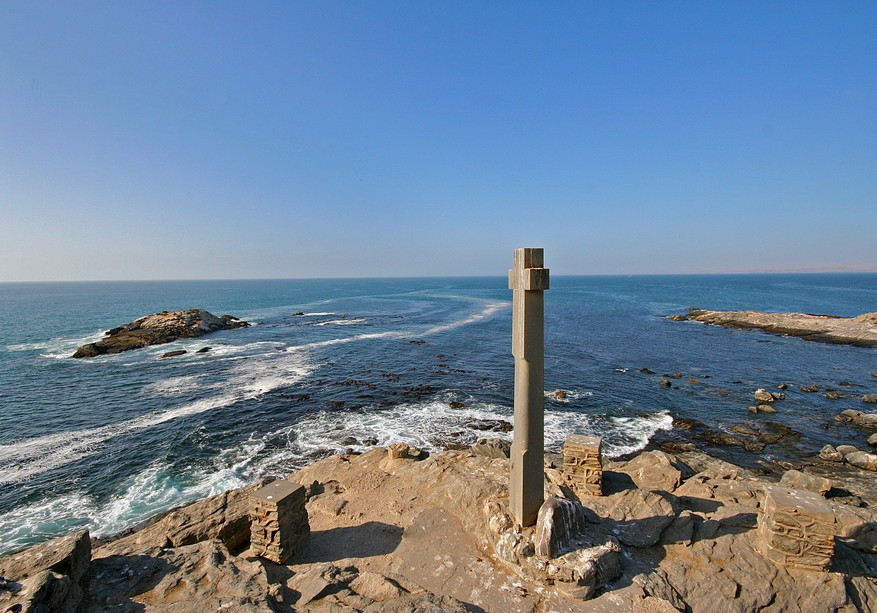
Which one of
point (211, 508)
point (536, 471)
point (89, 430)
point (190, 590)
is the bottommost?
point (89, 430)

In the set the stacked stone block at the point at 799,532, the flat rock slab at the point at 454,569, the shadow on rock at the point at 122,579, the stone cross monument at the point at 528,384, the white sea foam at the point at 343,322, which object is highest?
the stone cross monument at the point at 528,384

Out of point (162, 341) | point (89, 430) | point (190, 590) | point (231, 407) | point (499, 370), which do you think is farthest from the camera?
point (162, 341)

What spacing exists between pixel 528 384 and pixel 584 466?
4.32m

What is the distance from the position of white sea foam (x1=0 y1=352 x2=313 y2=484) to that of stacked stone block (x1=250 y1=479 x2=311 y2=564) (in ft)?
54.4

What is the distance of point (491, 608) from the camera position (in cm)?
818

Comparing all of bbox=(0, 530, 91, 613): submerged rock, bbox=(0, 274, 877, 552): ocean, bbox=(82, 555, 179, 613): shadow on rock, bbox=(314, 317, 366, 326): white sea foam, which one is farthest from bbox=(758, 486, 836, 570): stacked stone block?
bbox=(314, 317, 366, 326): white sea foam

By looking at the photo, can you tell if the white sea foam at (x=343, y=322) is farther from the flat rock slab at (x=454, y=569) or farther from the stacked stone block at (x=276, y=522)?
the flat rock slab at (x=454, y=569)

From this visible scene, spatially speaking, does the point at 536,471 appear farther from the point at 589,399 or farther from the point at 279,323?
the point at 279,323

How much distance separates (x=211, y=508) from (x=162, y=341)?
149 feet

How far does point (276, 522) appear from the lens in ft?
32.1

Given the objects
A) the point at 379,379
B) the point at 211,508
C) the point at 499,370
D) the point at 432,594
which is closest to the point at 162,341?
the point at 379,379

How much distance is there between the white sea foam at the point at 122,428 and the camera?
19.5m

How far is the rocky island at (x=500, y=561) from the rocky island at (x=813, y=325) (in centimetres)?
4877

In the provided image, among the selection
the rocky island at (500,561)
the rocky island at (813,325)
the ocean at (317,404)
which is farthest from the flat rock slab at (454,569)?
the rocky island at (813,325)
